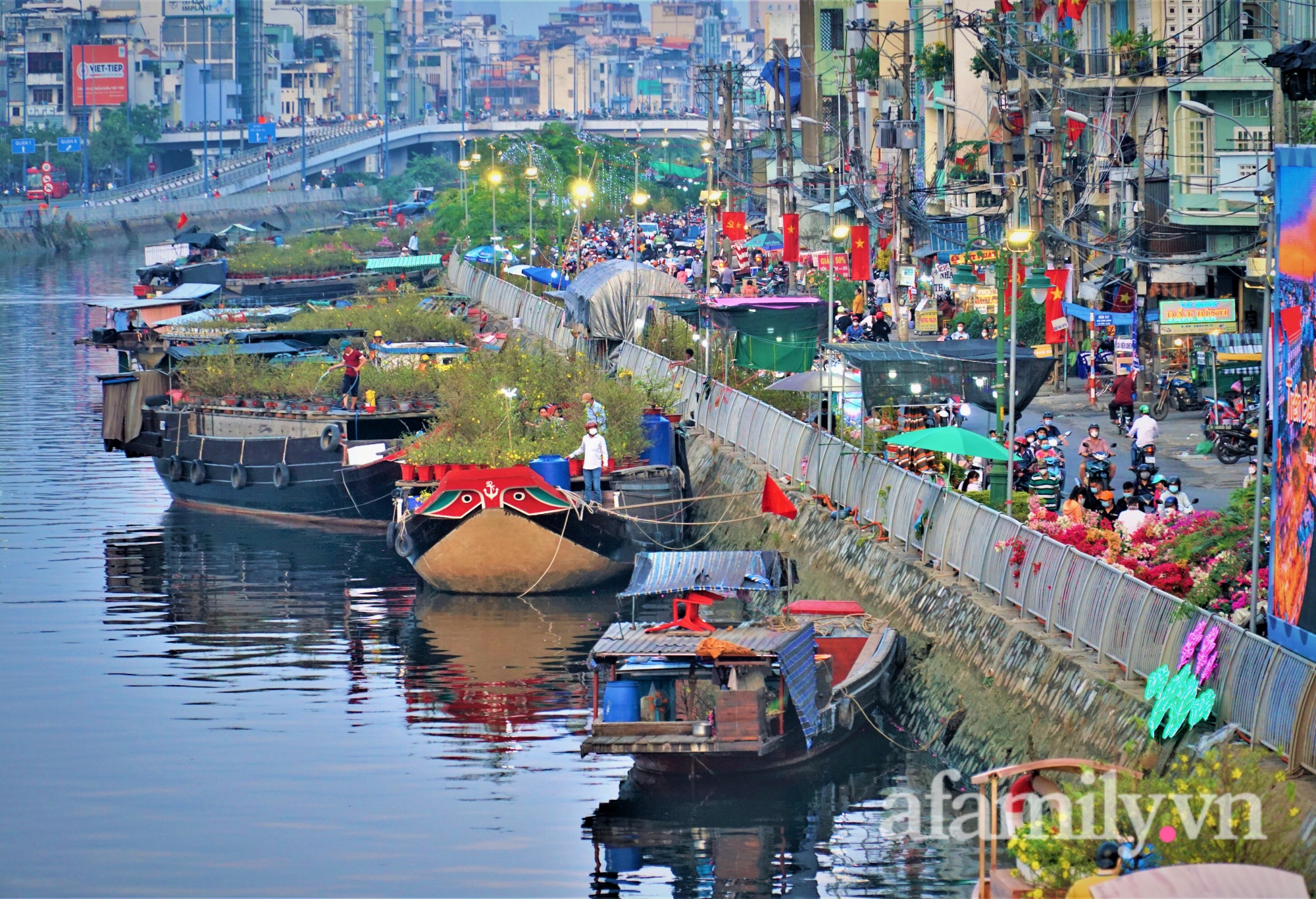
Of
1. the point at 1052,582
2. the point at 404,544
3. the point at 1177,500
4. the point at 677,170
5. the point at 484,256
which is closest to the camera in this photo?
the point at 1052,582

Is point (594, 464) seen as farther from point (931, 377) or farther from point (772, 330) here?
point (772, 330)

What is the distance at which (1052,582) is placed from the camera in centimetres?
2459

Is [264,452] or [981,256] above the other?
[981,256]

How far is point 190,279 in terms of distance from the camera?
94250 millimetres

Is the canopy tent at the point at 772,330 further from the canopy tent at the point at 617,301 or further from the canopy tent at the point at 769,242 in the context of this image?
the canopy tent at the point at 769,242

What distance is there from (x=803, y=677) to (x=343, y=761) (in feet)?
21.2

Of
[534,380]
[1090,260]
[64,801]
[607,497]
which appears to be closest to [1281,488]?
[64,801]

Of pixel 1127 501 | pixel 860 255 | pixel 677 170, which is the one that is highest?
pixel 677 170

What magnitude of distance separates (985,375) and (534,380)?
41.9ft

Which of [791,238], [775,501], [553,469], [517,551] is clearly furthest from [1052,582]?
[791,238]

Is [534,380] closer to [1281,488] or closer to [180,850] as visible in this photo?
[180,850]

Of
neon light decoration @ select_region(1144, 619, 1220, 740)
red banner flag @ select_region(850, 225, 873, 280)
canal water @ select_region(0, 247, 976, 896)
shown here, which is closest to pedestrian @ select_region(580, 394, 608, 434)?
canal water @ select_region(0, 247, 976, 896)

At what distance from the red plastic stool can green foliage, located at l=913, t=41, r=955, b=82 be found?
46.6 metres

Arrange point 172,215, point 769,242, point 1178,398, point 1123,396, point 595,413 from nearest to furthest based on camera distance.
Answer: point 1123,396
point 595,413
point 1178,398
point 769,242
point 172,215
